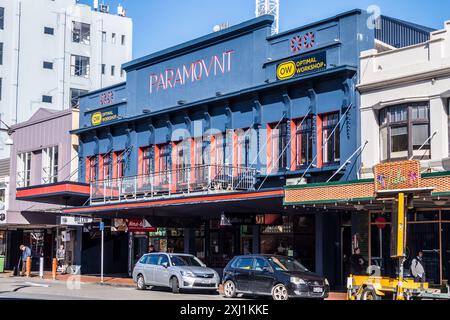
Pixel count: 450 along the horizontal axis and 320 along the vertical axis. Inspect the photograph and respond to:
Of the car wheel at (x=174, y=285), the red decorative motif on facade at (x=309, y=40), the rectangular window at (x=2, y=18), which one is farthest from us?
the rectangular window at (x=2, y=18)

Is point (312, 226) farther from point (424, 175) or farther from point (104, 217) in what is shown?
point (104, 217)

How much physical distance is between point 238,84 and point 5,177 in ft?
69.1

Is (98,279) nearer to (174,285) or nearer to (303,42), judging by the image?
(174,285)

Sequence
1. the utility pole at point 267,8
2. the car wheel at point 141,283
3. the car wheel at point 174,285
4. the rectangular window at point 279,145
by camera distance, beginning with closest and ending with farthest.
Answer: the car wheel at point 174,285
the car wheel at point 141,283
the rectangular window at point 279,145
the utility pole at point 267,8

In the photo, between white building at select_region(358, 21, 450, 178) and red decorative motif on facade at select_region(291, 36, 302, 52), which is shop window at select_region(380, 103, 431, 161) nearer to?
white building at select_region(358, 21, 450, 178)

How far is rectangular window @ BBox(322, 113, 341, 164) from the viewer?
26609mm

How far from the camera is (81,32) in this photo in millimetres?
68688

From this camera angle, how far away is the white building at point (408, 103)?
922 inches

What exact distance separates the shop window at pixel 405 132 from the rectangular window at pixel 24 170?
2545 cm

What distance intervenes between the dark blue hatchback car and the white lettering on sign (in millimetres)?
10490

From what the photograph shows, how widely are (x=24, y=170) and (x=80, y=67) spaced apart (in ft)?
83.8

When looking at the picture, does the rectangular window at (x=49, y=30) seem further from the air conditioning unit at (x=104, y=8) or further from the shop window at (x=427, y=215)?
the shop window at (x=427, y=215)

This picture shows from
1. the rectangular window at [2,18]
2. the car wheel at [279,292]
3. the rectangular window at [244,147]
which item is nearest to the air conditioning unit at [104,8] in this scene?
the rectangular window at [2,18]
